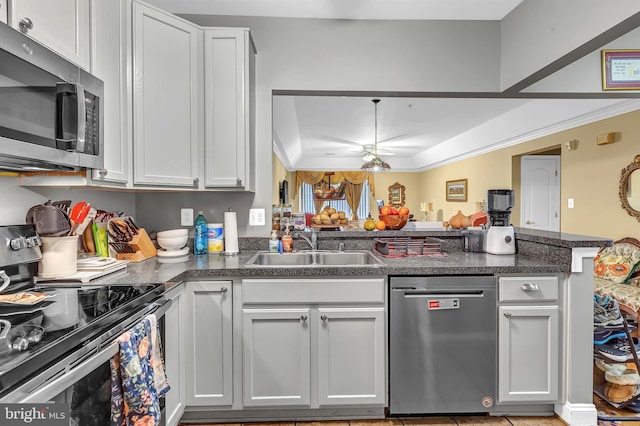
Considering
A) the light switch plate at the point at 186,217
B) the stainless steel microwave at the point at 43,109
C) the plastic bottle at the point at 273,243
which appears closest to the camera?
the stainless steel microwave at the point at 43,109

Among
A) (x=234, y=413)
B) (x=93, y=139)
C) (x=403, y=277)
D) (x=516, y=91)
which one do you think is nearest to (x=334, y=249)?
(x=403, y=277)

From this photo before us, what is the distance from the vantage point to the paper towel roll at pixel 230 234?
2284 millimetres

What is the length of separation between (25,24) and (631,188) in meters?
5.05

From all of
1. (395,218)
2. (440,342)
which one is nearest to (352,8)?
(395,218)

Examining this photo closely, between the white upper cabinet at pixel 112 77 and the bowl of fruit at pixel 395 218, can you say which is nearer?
the white upper cabinet at pixel 112 77

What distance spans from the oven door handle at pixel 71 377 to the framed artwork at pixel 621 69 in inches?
120

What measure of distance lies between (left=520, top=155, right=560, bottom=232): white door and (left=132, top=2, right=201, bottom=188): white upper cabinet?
531 centimetres

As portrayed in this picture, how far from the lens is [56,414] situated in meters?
0.85

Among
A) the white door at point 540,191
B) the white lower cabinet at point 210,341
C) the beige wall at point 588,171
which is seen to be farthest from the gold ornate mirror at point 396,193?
the white lower cabinet at point 210,341

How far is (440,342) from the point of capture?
1851 millimetres

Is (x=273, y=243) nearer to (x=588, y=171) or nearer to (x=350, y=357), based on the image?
(x=350, y=357)

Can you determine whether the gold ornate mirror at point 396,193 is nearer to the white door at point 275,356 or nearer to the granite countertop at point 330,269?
the granite countertop at point 330,269

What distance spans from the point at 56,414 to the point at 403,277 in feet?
4.92

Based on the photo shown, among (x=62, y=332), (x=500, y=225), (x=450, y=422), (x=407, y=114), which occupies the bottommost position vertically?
(x=450, y=422)
